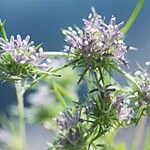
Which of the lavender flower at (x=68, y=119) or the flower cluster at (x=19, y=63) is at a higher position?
the flower cluster at (x=19, y=63)

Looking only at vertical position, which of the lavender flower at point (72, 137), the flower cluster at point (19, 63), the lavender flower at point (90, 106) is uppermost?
the flower cluster at point (19, 63)

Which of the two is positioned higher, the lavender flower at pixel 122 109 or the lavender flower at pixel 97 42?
the lavender flower at pixel 97 42

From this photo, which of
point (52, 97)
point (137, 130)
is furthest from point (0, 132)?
point (137, 130)

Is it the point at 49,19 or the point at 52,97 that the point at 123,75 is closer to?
the point at 52,97
